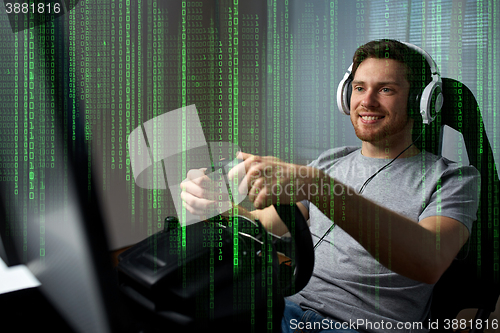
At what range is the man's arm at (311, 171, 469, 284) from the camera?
0.51 m

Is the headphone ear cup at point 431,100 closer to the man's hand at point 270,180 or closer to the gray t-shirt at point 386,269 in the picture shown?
the gray t-shirt at point 386,269

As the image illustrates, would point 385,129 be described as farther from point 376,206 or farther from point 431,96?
point 376,206

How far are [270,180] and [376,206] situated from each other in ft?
0.70

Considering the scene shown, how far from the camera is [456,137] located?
109cm

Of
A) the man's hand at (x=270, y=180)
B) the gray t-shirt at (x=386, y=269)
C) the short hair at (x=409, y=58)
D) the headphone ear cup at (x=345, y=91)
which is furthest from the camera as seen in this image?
the headphone ear cup at (x=345, y=91)

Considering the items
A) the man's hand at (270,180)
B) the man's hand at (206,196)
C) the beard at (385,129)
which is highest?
the beard at (385,129)

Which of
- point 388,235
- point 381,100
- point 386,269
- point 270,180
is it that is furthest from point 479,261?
point 270,180

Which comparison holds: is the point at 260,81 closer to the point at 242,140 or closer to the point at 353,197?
the point at 242,140

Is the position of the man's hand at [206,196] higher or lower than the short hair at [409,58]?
lower

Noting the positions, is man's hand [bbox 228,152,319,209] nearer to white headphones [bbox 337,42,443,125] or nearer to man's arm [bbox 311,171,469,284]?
man's arm [bbox 311,171,469,284]

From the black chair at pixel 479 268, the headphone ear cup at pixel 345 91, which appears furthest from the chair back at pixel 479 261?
the headphone ear cup at pixel 345 91

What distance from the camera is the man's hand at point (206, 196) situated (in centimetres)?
54

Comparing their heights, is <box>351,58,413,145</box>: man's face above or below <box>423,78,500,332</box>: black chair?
above

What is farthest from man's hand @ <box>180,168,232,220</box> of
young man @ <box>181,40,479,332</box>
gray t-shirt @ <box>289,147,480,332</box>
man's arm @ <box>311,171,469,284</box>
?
gray t-shirt @ <box>289,147,480,332</box>
